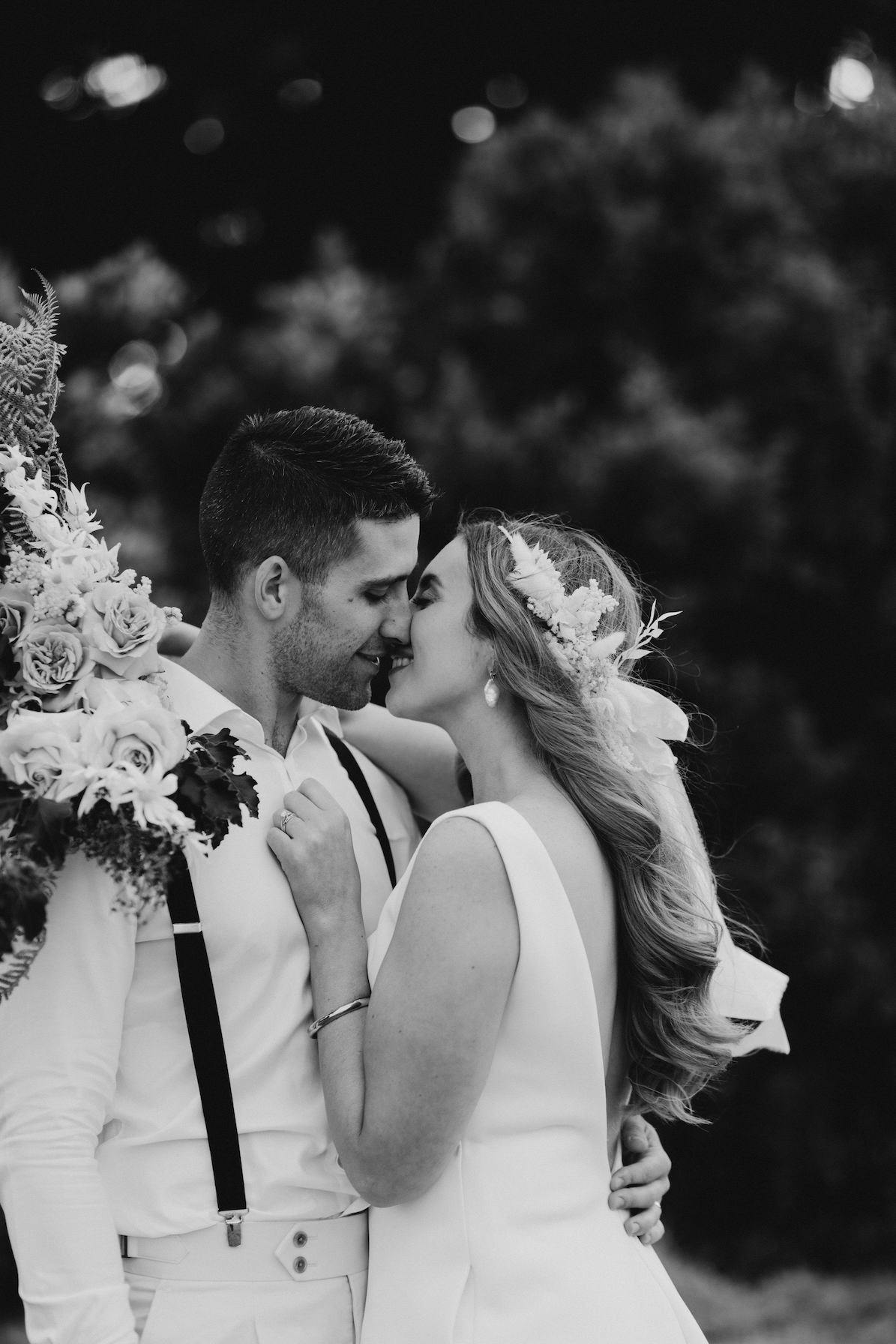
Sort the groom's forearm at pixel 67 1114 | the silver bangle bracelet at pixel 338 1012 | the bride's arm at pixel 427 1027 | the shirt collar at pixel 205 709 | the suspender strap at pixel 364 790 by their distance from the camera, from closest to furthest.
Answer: the groom's forearm at pixel 67 1114
the bride's arm at pixel 427 1027
the silver bangle bracelet at pixel 338 1012
the shirt collar at pixel 205 709
the suspender strap at pixel 364 790

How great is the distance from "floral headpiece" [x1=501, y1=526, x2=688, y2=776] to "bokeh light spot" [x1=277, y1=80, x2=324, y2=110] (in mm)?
6191

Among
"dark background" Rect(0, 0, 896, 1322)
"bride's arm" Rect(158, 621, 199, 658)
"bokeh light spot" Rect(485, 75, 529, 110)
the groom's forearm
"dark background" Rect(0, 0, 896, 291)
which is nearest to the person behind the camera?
the groom's forearm

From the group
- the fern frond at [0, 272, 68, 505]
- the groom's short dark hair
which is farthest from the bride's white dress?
the fern frond at [0, 272, 68, 505]

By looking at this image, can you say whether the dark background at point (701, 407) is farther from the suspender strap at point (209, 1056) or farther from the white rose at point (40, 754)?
the white rose at point (40, 754)

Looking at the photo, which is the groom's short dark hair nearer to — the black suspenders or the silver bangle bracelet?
the black suspenders

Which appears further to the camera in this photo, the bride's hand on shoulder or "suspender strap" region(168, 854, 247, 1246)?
the bride's hand on shoulder

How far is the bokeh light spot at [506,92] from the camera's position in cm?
836

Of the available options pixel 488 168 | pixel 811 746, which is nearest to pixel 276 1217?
pixel 811 746

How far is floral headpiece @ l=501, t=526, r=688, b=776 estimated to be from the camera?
283 cm

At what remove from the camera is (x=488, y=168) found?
6840mm

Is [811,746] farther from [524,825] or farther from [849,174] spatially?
[524,825]

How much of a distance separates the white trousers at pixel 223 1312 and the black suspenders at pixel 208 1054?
0.31ft

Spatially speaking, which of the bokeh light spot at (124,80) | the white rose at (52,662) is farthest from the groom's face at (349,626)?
the bokeh light spot at (124,80)

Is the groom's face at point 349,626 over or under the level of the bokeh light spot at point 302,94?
under
